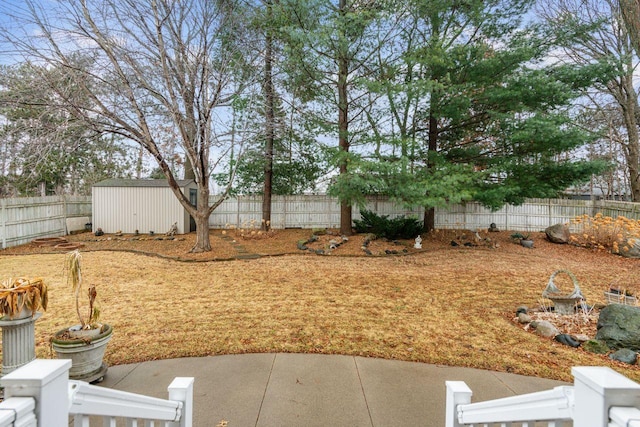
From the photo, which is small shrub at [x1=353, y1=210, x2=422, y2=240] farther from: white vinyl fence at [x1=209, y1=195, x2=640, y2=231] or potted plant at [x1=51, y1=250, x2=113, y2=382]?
potted plant at [x1=51, y1=250, x2=113, y2=382]

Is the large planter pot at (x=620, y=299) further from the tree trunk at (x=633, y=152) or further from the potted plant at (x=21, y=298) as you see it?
the tree trunk at (x=633, y=152)

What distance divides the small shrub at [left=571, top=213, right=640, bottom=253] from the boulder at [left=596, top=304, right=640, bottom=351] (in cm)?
640

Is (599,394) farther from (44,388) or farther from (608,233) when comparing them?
(608,233)

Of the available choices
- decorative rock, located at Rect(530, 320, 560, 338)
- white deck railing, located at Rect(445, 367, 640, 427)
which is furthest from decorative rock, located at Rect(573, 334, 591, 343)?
white deck railing, located at Rect(445, 367, 640, 427)

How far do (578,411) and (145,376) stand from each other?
3.24 meters

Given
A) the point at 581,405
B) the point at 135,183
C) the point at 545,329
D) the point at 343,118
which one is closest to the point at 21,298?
the point at 581,405

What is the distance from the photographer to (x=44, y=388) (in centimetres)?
84

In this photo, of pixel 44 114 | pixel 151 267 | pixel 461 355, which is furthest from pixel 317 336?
pixel 44 114

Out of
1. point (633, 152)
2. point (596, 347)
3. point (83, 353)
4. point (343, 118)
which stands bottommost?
point (596, 347)

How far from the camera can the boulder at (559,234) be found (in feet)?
34.4

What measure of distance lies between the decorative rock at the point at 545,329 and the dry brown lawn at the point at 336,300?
0.50ft

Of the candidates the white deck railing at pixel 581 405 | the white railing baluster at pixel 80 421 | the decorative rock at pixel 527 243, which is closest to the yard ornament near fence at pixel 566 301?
the white deck railing at pixel 581 405

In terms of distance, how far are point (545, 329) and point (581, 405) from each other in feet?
12.6

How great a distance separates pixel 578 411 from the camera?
3.00 ft
